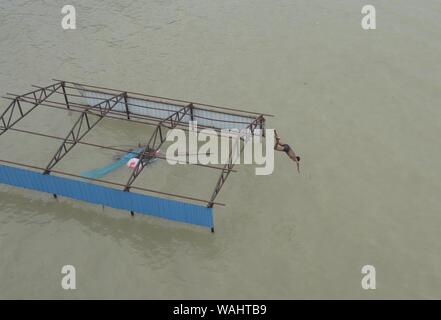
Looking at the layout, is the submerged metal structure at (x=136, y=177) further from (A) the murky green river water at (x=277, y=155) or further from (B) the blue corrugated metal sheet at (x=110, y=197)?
(A) the murky green river water at (x=277, y=155)

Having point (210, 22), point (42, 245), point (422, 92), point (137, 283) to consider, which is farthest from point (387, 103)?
point (42, 245)

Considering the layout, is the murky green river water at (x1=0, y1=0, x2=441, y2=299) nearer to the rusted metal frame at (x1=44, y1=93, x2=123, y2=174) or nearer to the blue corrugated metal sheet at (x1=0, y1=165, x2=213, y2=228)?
the blue corrugated metal sheet at (x1=0, y1=165, x2=213, y2=228)

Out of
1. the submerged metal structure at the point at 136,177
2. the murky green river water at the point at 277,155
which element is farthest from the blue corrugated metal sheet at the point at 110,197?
the murky green river water at the point at 277,155

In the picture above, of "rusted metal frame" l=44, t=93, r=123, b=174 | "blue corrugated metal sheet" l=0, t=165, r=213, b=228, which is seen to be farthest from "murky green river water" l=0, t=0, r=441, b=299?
"rusted metal frame" l=44, t=93, r=123, b=174

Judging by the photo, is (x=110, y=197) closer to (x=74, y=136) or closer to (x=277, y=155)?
(x=74, y=136)

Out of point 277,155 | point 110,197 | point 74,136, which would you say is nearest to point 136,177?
point 110,197

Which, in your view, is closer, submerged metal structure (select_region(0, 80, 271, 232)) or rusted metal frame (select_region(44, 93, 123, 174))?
submerged metal structure (select_region(0, 80, 271, 232))

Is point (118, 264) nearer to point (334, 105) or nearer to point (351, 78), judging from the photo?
point (334, 105)

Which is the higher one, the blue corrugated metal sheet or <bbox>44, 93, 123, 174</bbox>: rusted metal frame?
<bbox>44, 93, 123, 174</bbox>: rusted metal frame
